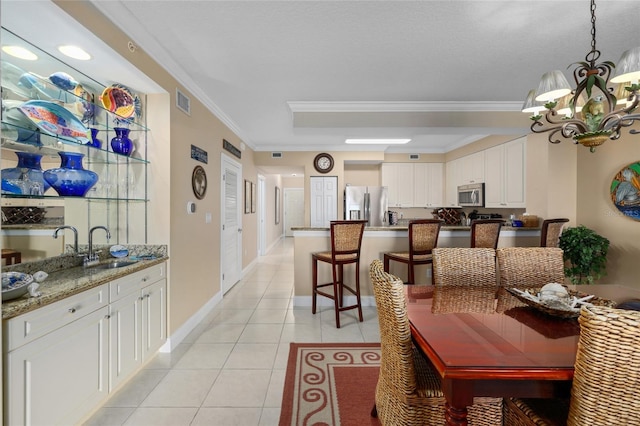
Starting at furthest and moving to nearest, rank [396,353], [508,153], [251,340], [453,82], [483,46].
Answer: [508,153]
[453,82]
[251,340]
[483,46]
[396,353]

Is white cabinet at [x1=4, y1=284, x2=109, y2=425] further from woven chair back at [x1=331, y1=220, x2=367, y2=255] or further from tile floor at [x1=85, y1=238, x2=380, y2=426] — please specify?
woven chair back at [x1=331, y1=220, x2=367, y2=255]

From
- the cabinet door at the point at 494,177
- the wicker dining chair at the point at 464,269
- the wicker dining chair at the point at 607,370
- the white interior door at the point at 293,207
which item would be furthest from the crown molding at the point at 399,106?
the white interior door at the point at 293,207

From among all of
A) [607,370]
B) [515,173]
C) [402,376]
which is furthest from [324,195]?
[607,370]

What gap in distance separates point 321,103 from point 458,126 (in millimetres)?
1832

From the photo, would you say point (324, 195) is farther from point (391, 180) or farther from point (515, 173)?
point (515, 173)

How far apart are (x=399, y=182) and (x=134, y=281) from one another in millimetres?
5536

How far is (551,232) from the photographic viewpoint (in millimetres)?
3324

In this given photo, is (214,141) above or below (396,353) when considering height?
above

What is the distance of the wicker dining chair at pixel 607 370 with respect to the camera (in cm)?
90

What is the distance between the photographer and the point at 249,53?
8.20 ft

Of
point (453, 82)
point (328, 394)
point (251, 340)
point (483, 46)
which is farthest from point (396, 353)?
point (453, 82)

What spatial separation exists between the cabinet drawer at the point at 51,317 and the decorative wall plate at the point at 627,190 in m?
5.04

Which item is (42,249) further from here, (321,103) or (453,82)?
(453,82)

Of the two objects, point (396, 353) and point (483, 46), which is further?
point (483, 46)
